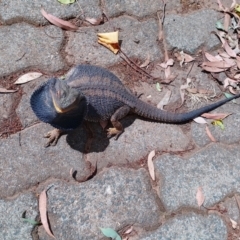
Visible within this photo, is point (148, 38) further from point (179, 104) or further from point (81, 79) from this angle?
point (81, 79)

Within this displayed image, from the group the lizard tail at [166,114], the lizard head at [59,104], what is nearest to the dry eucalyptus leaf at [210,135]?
the lizard tail at [166,114]

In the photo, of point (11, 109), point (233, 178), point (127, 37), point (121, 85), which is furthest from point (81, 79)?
point (233, 178)

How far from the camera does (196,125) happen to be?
14.3 ft

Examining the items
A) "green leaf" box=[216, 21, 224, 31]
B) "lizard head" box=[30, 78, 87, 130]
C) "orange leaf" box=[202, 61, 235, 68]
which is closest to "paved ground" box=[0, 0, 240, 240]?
"orange leaf" box=[202, 61, 235, 68]

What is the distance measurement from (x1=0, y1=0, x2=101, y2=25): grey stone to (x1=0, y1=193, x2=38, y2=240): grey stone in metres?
1.83

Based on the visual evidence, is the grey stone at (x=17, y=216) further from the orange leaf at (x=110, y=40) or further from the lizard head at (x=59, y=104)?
the orange leaf at (x=110, y=40)

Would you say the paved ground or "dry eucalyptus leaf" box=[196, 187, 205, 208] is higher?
the paved ground

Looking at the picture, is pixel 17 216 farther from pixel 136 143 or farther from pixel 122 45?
pixel 122 45

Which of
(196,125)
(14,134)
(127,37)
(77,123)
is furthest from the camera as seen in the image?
(127,37)

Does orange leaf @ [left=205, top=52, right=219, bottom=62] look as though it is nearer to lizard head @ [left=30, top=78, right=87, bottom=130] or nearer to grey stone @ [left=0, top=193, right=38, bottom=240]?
lizard head @ [left=30, top=78, right=87, bottom=130]

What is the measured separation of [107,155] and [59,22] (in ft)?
4.85

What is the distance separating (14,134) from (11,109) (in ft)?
0.81

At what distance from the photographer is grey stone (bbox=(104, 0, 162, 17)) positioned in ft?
15.6

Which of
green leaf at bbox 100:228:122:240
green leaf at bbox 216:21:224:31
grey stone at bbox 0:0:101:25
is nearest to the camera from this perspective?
green leaf at bbox 100:228:122:240
